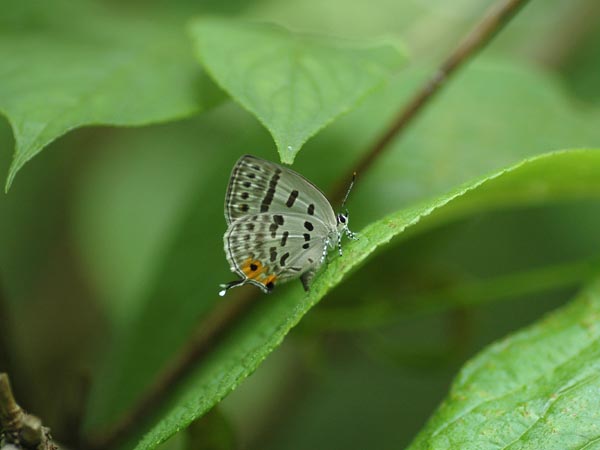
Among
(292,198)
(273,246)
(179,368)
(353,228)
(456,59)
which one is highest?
(456,59)

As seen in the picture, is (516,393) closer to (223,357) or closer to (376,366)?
(223,357)

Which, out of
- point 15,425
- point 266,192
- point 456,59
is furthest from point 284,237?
point 15,425

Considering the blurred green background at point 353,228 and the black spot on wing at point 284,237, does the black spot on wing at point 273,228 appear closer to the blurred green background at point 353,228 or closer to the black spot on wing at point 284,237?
the black spot on wing at point 284,237

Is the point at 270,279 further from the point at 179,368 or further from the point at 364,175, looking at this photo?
the point at 364,175

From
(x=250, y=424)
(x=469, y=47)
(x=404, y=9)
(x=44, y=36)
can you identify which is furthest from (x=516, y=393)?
(x=404, y=9)

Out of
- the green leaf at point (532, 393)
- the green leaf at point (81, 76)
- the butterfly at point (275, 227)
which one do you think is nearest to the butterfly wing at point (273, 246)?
the butterfly at point (275, 227)

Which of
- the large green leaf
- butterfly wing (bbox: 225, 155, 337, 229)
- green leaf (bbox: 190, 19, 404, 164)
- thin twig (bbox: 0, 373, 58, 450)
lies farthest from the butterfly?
thin twig (bbox: 0, 373, 58, 450)
